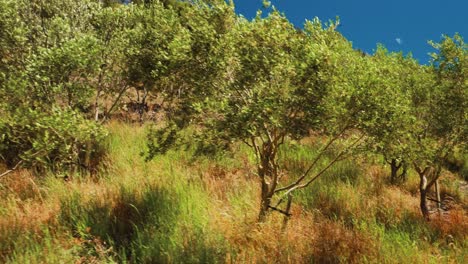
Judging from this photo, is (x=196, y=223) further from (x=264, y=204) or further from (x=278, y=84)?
(x=278, y=84)

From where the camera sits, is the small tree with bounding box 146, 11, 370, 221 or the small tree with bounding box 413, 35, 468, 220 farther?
the small tree with bounding box 413, 35, 468, 220

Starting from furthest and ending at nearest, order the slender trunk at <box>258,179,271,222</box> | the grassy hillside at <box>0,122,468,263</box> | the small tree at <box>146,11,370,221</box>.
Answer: the slender trunk at <box>258,179,271,222</box> < the grassy hillside at <box>0,122,468,263</box> < the small tree at <box>146,11,370,221</box>

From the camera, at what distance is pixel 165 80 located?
26.2 ft

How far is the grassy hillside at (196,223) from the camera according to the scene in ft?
22.8

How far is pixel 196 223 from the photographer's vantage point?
8.04 meters

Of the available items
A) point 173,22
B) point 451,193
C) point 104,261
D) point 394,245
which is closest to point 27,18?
point 173,22

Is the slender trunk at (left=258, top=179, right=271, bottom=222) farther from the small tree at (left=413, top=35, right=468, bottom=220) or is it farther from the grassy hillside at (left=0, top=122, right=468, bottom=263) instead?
the small tree at (left=413, top=35, right=468, bottom=220)

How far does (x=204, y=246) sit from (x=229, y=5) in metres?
4.85

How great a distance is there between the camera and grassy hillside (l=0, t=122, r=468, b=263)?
6.95 metres

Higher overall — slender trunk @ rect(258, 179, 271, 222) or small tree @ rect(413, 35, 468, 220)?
small tree @ rect(413, 35, 468, 220)

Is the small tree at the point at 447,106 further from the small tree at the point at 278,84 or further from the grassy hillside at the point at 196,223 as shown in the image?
the small tree at the point at 278,84

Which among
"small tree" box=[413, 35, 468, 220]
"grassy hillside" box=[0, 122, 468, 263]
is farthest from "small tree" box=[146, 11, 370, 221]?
"small tree" box=[413, 35, 468, 220]

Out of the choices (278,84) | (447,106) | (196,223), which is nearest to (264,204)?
(196,223)

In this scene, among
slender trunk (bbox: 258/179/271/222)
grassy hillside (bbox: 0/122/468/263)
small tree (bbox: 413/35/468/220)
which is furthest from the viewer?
small tree (bbox: 413/35/468/220)
